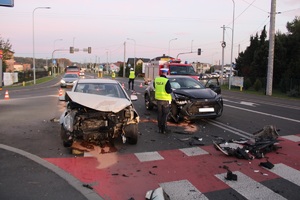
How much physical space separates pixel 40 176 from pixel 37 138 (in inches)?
121

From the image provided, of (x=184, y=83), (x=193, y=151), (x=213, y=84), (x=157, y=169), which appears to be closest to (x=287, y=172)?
(x=193, y=151)

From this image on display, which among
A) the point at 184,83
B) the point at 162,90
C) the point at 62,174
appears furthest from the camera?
the point at 184,83

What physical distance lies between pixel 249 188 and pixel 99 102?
142 inches

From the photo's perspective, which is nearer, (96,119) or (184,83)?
(96,119)

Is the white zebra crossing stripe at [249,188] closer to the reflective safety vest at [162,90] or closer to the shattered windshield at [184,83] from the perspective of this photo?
the reflective safety vest at [162,90]

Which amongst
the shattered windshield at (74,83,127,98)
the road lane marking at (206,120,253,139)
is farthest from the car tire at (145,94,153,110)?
the shattered windshield at (74,83,127,98)

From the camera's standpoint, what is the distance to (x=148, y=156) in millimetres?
6617

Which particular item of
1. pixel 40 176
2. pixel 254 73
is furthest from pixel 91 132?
pixel 254 73

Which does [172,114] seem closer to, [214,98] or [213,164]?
[214,98]

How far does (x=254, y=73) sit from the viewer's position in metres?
40.4

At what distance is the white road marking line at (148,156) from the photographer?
6402mm

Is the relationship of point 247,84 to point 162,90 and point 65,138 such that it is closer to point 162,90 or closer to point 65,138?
point 162,90

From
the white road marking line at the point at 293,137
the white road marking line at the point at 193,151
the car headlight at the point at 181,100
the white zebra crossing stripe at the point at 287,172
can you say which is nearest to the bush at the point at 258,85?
the car headlight at the point at 181,100

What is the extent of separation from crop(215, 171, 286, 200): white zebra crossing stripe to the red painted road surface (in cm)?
13
